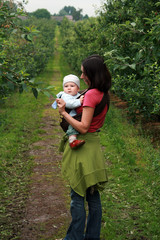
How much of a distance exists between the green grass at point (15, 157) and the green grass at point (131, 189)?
1362 millimetres

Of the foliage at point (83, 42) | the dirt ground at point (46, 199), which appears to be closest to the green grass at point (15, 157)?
the dirt ground at point (46, 199)

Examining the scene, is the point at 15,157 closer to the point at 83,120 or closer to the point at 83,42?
the point at 83,120

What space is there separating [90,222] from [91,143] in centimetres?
90

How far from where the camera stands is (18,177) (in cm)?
580

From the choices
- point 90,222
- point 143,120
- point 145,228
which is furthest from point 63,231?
point 143,120

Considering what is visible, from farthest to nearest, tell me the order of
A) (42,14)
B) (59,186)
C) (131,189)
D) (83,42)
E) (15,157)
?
1. (42,14)
2. (83,42)
3. (15,157)
4. (59,186)
5. (131,189)

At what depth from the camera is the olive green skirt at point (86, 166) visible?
2.99 metres

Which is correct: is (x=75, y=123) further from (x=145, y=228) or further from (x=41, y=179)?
(x=41, y=179)

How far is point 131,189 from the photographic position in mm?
5152

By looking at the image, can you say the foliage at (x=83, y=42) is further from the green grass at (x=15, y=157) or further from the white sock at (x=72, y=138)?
the white sock at (x=72, y=138)

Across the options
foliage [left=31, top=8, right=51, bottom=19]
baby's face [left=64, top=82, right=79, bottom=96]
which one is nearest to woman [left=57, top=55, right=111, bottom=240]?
baby's face [left=64, top=82, right=79, bottom=96]

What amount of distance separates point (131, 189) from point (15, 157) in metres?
2.95

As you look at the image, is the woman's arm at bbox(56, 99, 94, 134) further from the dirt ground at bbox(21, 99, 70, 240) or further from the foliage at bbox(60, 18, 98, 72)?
the foliage at bbox(60, 18, 98, 72)

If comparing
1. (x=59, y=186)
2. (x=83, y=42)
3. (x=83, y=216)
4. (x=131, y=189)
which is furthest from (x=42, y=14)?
(x=83, y=216)
